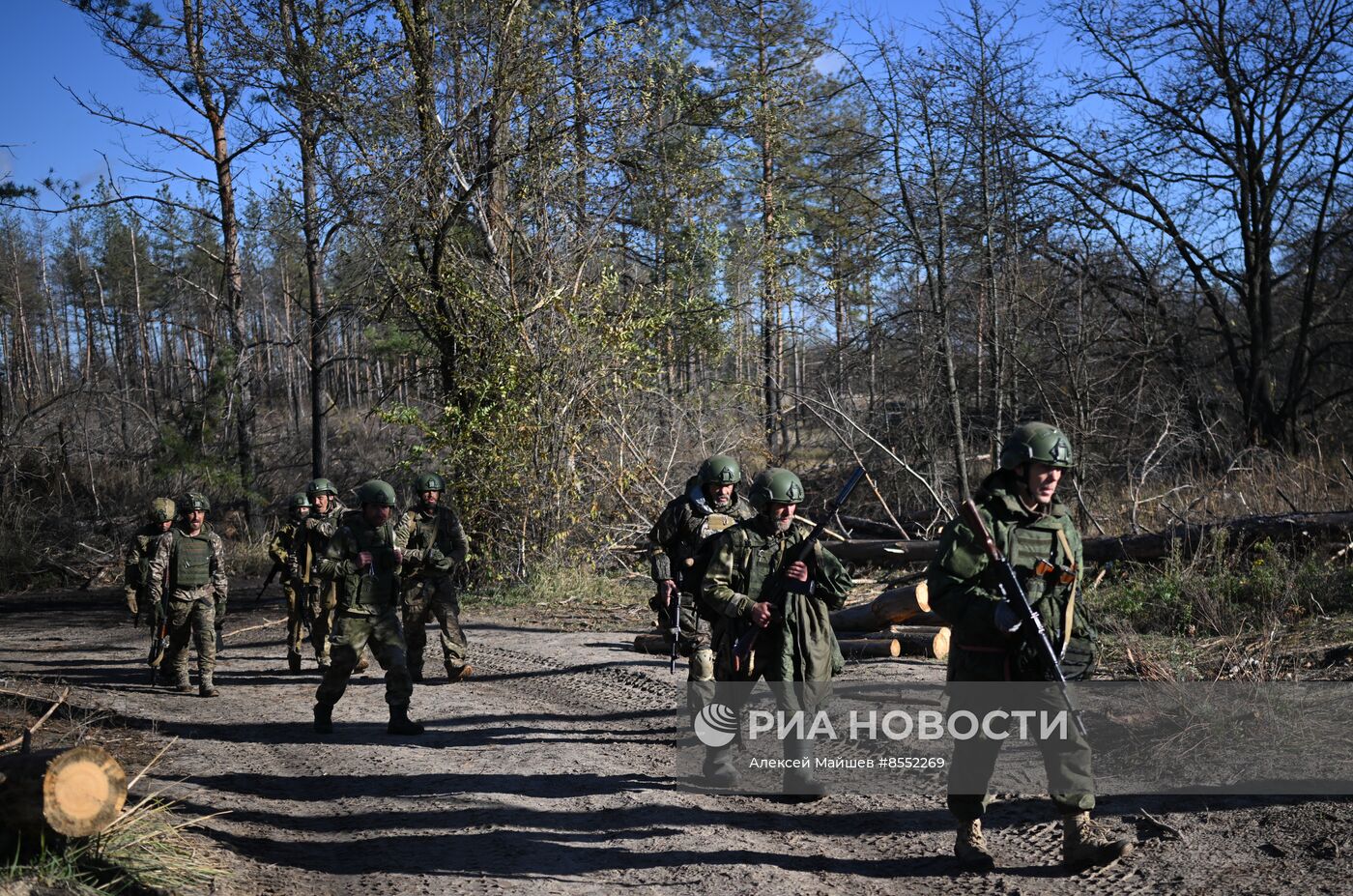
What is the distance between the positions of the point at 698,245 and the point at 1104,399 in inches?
326

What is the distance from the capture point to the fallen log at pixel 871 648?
9297mm

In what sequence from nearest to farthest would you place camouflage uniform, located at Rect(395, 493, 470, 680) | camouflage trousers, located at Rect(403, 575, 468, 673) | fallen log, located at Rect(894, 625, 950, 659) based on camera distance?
fallen log, located at Rect(894, 625, 950, 659), camouflage uniform, located at Rect(395, 493, 470, 680), camouflage trousers, located at Rect(403, 575, 468, 673)

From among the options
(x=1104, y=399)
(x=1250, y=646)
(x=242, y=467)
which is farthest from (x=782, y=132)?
(x=1250, y=646)

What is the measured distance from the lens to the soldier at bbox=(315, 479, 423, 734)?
8.05 metres

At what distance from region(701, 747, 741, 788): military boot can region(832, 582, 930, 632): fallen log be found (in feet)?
8.73

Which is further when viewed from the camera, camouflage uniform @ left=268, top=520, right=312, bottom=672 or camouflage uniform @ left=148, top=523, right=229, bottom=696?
camouflage uniform @ left=268, top=520, right=312, bottom=672

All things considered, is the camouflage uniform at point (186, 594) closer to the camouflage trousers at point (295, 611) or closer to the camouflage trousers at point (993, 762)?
the camouflage trousers at point (295, 611)

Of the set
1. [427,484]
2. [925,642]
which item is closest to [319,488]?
[427,484]

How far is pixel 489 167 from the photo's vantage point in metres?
15.9

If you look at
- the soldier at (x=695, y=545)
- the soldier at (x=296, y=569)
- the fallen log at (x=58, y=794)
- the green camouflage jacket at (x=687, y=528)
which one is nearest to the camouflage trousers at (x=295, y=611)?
the soldier at (x=296, y=569)

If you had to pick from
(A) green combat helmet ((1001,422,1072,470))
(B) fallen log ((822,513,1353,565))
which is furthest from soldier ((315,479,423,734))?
(A) green combat helmet ((1001,422,1072,470))

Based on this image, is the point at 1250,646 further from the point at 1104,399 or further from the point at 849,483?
the point at 1104,399

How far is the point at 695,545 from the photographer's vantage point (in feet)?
23.6

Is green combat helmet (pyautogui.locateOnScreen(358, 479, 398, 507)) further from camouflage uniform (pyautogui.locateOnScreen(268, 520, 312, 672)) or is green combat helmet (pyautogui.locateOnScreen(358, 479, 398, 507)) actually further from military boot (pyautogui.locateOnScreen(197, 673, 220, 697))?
military boot (pyautogui.locateOnScreen(197, 673, 220, 697))
